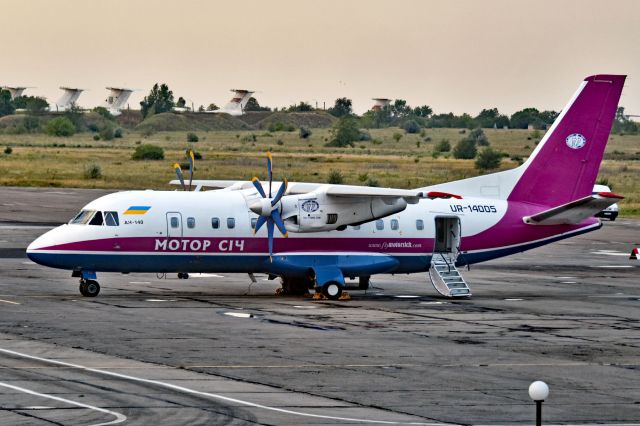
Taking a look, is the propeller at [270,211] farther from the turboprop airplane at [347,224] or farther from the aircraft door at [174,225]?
the aircraft door at [174,225]

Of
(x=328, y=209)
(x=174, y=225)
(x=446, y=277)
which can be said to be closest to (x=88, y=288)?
(x=174, y=225)

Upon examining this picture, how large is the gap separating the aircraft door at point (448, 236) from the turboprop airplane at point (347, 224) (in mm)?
36

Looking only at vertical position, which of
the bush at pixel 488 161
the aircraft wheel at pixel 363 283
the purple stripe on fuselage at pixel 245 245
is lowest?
the aircraft wheel at pixel 363 283

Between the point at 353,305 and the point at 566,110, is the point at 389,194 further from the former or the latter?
the point at 566,110

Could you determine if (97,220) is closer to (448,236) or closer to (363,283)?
(363,283)

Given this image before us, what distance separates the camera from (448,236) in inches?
1666

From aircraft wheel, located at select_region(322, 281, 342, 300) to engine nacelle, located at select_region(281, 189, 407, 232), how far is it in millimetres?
1919

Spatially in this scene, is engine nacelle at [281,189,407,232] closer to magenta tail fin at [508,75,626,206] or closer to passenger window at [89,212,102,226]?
passenger window at [89,212,102,226]

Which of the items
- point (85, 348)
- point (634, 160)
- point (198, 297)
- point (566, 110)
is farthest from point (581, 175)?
point (634, 160)

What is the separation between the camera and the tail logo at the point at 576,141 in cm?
4331

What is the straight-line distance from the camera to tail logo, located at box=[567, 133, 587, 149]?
43.3 metres

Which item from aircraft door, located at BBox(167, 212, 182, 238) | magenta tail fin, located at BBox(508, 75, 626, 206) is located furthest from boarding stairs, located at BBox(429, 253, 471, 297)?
aircraft door, located at BBox(167, 212, 182, 238)

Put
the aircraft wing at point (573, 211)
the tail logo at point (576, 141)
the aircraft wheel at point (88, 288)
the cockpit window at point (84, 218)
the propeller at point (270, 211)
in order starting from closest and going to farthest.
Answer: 1. the propeller at point (270, 211)
2. the cockpit window at point (84, 218)
3. the aircraft wheel at point (88, 288)
4. the aircraft wing at point (573, 211)
5. the tail logo at point (576, 141)

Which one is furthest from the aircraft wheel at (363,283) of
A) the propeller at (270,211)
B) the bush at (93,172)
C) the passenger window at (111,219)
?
the bush at (93,172)
